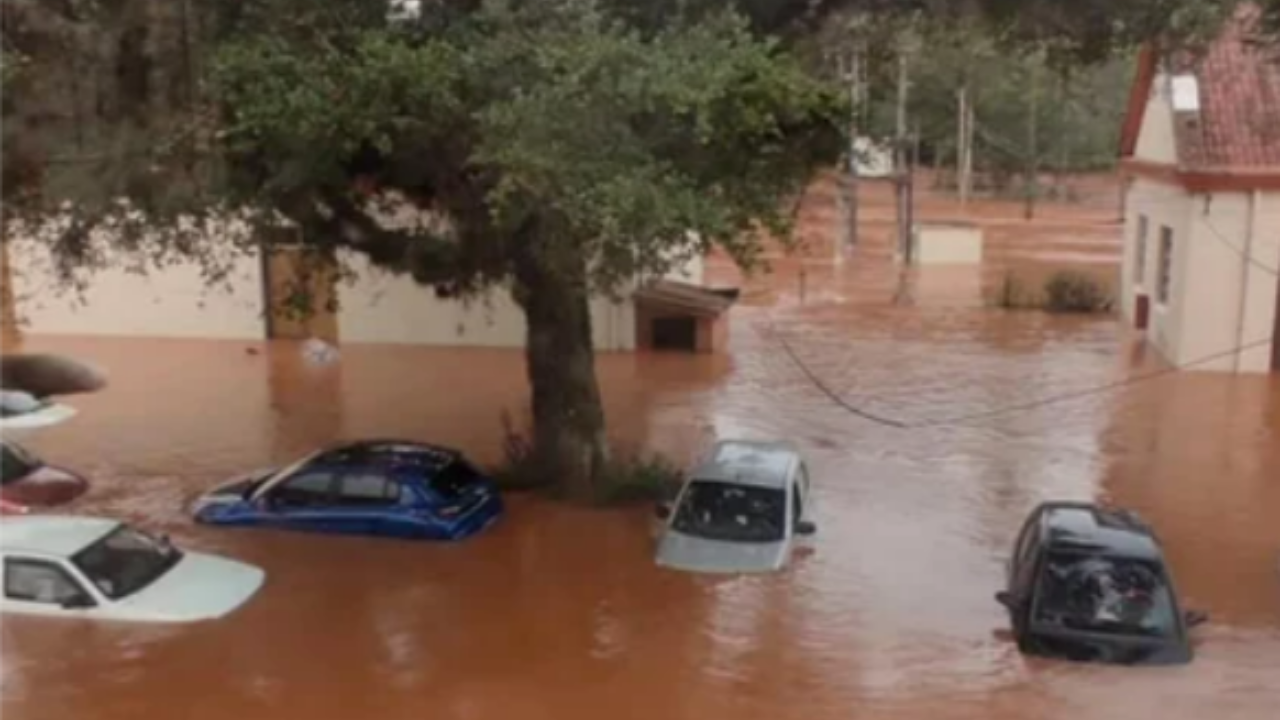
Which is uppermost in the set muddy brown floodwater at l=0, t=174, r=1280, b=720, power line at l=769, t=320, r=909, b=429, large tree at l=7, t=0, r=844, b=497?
large tree at l=7, t=0, r=844, b=497

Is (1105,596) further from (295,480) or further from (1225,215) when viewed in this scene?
(1225,215)

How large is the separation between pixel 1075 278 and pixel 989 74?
12.3 metres

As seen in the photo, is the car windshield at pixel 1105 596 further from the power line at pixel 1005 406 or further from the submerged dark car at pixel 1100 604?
the power line at pixel 1005 406

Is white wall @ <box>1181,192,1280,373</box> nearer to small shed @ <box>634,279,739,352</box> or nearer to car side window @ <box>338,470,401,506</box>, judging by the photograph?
small shed @ <box>634,279,739,352</box>

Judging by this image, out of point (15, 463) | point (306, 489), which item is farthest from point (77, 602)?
point (15, 463)

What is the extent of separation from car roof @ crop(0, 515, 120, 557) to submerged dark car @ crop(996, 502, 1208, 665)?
28.5 ft

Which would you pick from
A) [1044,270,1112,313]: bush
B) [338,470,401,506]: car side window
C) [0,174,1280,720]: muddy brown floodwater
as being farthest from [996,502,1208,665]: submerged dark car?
[1044,270,1112,313]: bush

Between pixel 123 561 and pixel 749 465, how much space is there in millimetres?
6743

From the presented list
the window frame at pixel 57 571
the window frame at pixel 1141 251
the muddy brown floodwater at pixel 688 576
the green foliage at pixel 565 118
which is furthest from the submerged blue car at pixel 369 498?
the window frame at pixel 1141 251

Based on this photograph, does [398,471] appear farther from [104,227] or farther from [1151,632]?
[1151,632]

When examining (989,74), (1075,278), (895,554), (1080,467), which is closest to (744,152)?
(895,554)

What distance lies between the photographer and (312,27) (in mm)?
12477

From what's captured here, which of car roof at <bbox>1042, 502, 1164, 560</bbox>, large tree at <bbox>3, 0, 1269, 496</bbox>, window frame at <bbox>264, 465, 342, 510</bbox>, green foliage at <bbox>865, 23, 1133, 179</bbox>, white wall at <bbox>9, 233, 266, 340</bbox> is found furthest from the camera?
green foliage at <bbox>865, 23, 1133, 179</bbox>

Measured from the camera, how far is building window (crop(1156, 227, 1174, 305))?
28.0 m
